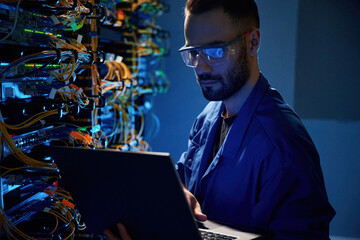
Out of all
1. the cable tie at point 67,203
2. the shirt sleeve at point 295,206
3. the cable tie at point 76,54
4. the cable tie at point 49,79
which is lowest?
the cable tie at point 67,203

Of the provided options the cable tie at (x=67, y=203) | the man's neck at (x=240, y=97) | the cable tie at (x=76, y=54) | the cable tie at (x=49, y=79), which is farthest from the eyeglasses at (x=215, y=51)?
the cable tie at (x=67, y=203)

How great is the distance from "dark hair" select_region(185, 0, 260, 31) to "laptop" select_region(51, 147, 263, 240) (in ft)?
2.47

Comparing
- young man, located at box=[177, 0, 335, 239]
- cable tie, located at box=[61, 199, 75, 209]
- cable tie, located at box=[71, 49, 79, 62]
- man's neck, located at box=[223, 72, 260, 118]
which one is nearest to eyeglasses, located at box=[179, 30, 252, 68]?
Result: young man, located at box=[177, 0, 335, 239]

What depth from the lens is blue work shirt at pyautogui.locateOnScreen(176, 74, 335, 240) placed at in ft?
3.87

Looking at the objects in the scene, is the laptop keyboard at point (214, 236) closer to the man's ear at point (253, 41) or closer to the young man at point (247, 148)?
the young man at point (247, 148)

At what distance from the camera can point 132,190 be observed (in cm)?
98

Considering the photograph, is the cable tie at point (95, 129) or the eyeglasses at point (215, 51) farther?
the cable tie at point (95, 129)

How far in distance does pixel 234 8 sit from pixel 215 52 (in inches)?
7.8

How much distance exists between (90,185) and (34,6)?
79cm

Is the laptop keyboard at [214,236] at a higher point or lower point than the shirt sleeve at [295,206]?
lower

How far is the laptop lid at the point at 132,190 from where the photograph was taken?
92 cm

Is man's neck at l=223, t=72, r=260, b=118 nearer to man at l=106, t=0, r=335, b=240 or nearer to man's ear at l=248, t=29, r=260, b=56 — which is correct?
man at l=106, t=0, r=335, b=240

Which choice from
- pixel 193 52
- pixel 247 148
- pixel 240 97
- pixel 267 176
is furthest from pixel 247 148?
pixel 193 52

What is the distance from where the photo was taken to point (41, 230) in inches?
57.8
